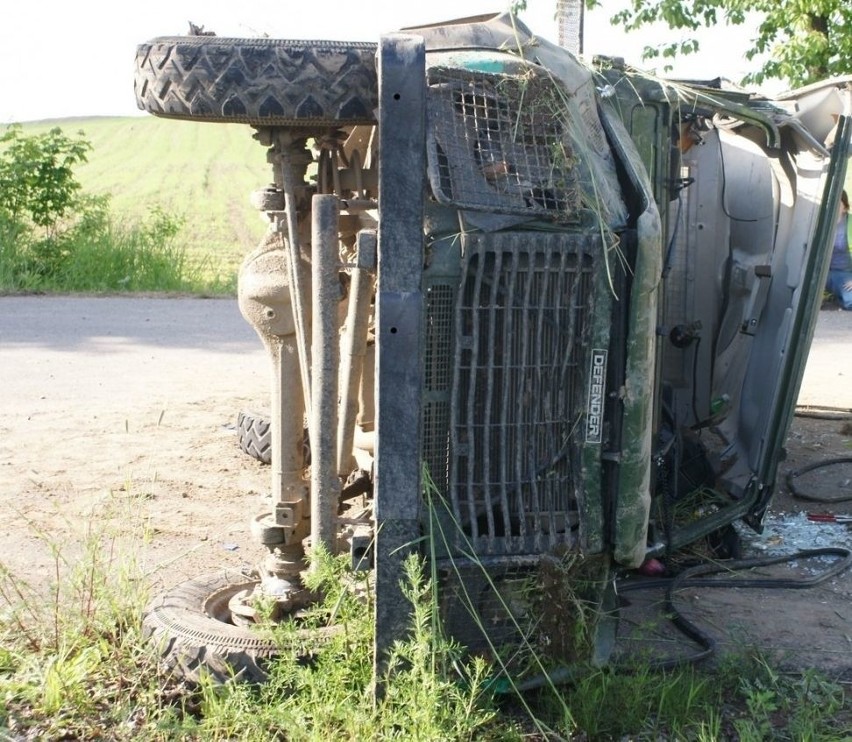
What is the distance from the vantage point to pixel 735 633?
4.24 m

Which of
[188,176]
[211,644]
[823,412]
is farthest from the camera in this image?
[188,176]

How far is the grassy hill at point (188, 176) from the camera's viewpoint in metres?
23.0

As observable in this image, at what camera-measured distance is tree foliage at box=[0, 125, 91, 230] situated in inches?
571

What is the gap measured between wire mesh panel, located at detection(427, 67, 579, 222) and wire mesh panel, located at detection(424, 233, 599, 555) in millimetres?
132

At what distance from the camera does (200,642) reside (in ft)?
12.1

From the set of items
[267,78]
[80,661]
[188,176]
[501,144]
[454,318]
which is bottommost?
[80,661]

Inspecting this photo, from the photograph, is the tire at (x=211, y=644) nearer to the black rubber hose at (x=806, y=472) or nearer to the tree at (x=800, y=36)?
the black rubber hose at (x=806, y=472)

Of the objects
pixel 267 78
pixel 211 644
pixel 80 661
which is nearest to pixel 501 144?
pixel 267 78

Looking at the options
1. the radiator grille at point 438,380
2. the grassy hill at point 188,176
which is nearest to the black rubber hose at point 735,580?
the radiator grille at point 438,380

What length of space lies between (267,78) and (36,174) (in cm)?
1208

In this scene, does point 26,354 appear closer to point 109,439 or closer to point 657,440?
point 109,439

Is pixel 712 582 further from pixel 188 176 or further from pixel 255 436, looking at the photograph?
pixel 188 176

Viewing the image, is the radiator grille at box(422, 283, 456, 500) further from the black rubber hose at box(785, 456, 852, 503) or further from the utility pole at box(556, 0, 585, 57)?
the black rubber hose at box(785, 456, 852, 503)

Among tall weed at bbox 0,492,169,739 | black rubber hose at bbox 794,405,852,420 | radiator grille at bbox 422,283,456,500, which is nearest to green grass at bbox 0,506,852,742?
tall weed at bbox 0,492,169,739
